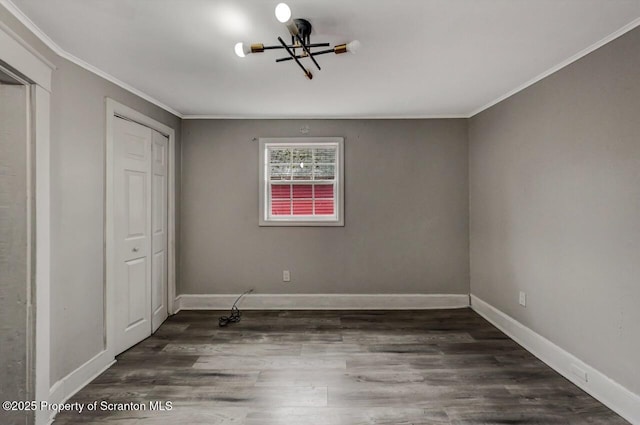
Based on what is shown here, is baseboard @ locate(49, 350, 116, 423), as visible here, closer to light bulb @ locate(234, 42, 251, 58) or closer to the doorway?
the doorway

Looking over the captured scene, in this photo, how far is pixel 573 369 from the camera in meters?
2.24

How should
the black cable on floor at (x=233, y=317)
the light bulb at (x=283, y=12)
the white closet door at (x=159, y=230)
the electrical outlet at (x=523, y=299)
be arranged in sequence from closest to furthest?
the light bulb at (x=283, y=12) < the electrical outlet at (x=523, y=299) < the white closet door at (x=159, y=230) < the black cable on floor at (x=233, y=317)

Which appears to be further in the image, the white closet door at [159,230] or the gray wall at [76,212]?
the white closet door at [159,230]

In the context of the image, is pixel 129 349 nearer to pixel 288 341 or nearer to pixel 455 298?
pixel 288 341

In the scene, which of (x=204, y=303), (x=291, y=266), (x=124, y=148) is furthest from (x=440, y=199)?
(x=124, y=148)

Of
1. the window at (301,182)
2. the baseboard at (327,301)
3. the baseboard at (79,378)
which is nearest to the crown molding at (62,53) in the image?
the window at (301,182)

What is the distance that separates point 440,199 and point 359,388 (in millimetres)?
2471

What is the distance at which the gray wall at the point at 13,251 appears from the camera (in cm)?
173

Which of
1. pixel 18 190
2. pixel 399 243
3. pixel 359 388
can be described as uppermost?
pixel 18 190

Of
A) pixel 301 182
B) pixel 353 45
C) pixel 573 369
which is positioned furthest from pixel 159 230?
pixel 573 369

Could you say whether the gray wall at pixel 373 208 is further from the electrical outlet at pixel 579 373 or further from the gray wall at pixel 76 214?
the electrical outlet at pixel 579 373

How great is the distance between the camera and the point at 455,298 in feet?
12.5

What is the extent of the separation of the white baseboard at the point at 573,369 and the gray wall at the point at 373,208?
845 mm

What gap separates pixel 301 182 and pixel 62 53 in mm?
2442
